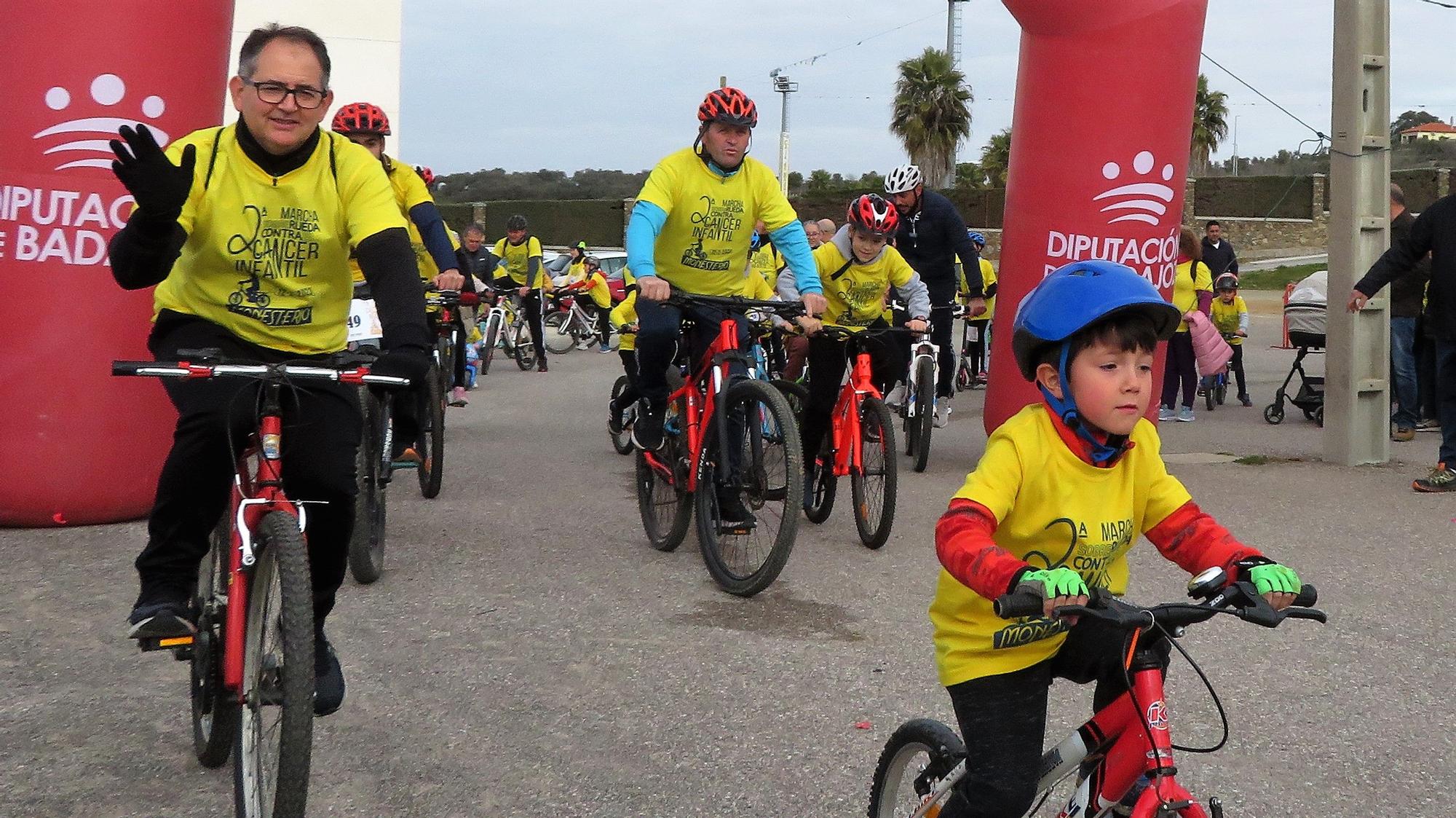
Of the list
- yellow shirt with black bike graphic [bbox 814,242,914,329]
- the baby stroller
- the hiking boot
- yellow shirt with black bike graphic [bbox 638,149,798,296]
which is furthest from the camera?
the baby stroller

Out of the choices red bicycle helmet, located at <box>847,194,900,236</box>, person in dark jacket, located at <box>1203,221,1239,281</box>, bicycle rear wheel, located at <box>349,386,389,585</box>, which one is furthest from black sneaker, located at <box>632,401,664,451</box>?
person in dark jacket, located at <box>1203,221,1239,281</box>

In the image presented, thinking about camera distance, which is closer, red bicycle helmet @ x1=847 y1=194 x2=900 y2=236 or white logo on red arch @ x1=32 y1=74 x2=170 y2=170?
white logo on red arch @ x1=32 y1=74 x2=170 y2=170

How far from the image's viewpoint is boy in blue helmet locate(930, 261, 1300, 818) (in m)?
2.96

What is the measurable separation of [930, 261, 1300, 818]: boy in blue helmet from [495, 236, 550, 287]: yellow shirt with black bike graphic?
63.7 ft

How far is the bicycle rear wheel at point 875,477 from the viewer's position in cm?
815

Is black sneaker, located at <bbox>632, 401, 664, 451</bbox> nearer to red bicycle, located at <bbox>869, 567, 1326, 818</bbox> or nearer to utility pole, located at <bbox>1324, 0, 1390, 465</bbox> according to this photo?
red bicycle, located at <bbox>869, 567, 1326, 818</bbox>

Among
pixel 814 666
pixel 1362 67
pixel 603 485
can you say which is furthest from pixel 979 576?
pixel 1362 67

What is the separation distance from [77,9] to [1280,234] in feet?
172

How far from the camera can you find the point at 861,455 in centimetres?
855

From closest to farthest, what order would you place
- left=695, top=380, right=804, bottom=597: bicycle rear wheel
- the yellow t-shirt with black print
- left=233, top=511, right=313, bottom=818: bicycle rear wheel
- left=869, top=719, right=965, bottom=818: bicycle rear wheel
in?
left=869, top=719, right=965, bottom=818: bicycle rear wheel → left=233, top=511, right=313, bottom=818: bicycle rear wheel → left=695, top=380, right=804, bottom=597: bicycle rear wheel → the yellow t-shirt with black print

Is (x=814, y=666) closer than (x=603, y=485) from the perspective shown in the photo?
Yes

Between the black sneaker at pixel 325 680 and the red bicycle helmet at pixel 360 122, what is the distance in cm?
472

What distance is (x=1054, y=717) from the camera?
5148 mm

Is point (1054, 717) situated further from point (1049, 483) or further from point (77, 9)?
point (77, 9)
